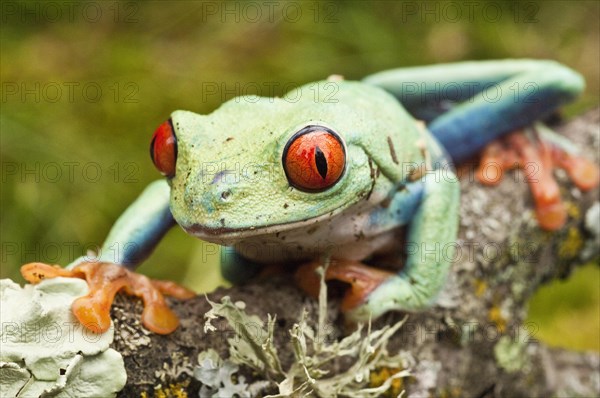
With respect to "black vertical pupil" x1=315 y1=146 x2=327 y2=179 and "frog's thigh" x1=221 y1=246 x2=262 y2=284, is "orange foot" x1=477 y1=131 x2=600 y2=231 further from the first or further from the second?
"black vertical pupil" x1=315 y1=146 x2=327 y2=179

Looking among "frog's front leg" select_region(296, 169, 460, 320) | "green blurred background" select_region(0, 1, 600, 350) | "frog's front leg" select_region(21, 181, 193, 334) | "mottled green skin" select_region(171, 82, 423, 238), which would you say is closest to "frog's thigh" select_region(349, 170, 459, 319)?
"frog's front leg" select_region(296, 169, 460, 320)

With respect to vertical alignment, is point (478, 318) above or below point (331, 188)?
below

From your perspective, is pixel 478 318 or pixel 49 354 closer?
pixel 49 354

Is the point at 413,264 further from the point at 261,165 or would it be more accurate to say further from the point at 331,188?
the point at 261,165

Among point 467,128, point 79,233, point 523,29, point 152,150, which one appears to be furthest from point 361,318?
point 523,29

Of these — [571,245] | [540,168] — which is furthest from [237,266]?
[571,245]

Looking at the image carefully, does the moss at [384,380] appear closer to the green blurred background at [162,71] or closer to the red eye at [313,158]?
the red eye at [313,158]

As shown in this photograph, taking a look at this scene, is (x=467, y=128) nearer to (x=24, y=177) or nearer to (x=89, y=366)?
(x=89, y=366)

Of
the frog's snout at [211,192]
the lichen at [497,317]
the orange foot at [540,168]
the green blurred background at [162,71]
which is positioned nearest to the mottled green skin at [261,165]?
the frog's snout at [211,192]
